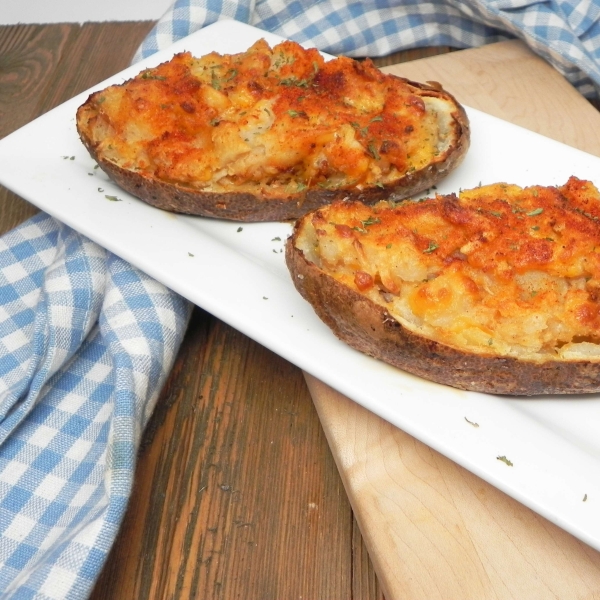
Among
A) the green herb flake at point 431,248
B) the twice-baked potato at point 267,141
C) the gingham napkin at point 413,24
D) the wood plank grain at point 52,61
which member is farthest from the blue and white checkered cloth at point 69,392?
the gingham napkin at point 413,24

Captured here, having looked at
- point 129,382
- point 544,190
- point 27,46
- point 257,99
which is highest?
point 544,190

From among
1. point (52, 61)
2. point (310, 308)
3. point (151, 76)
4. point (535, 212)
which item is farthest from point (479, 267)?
point (52, 61)

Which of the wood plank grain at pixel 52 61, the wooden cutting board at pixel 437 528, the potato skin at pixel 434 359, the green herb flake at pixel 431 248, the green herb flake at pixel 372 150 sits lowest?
the wood plank grain at pixel 52 61

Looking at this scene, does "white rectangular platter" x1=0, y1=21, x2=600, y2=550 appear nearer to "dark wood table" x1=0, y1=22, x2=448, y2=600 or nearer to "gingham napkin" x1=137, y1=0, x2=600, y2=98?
"dark wood table" x1=0, y1=22, x2=448, y2=600

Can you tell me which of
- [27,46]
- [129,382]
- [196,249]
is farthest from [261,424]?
[27,46]

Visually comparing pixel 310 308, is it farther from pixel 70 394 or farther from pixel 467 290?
pixel 70 394

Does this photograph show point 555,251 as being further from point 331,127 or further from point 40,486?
point 40,486

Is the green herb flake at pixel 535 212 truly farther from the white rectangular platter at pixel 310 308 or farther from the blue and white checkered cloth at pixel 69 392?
the blue and white checkered cloth at pixel 69 392
